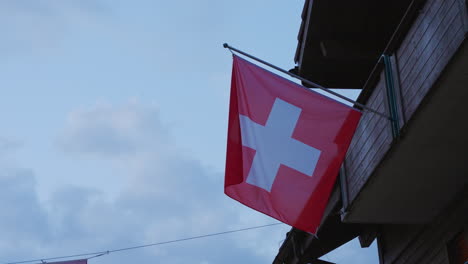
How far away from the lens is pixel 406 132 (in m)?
7.86

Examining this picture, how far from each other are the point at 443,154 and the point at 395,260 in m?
2.77

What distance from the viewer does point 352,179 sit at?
9.55m

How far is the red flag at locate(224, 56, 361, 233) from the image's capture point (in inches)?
310

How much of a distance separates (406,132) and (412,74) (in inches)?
23.8

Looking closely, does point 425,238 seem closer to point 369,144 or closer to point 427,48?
point 369,144

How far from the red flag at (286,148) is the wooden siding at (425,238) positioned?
198 cm

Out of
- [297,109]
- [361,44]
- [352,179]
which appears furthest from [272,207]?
[361,44]

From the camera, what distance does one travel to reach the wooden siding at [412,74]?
6855 millimetres

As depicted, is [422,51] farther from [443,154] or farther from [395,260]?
[395,260]

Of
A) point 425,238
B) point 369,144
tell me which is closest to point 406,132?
point 369,144

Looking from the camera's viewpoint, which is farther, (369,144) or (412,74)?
(369,144)

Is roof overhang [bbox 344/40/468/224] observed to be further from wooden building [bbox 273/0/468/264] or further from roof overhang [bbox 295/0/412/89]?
roof overhang [bbox 295/0/412/89]

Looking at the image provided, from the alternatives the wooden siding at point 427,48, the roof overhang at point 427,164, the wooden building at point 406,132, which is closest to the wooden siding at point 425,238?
the wooden building at point 406,132

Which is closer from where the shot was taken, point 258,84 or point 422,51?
point 422,51
